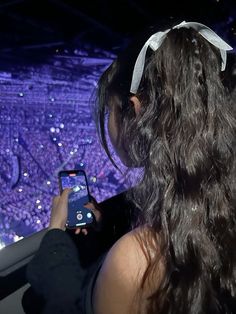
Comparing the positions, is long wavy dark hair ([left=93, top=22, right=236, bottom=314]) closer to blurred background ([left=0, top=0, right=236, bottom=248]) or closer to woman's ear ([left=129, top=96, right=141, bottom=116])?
woman's ear ([left=129, top=96, right=141, bottom=116])

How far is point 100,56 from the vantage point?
50.9 inches

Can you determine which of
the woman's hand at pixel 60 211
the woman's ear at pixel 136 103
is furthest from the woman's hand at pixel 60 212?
the woman's ear at pixel 136 103

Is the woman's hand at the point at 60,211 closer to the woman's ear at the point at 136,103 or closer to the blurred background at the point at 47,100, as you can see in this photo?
the blurred background at the point at 47,100

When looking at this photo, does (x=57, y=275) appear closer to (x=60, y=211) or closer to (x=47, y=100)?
(x=60, y=211)

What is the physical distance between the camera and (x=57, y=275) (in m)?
0.76

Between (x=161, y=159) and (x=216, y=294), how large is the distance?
0.26 meters

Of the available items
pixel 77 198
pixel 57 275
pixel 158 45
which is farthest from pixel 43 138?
pixel 158 45

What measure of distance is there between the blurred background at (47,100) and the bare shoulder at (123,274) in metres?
0.38

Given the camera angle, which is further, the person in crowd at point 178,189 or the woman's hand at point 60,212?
the woman's hand at point 60,212

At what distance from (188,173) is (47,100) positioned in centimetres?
68

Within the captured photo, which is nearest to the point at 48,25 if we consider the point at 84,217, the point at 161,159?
the point at 84,217

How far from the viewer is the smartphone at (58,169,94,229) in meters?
0.95

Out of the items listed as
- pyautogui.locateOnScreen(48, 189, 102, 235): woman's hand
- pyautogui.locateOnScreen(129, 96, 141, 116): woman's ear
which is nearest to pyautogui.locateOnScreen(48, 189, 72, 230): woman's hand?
pyautogui.locateOnScreen(48, 189, 102, 235): woman's hand

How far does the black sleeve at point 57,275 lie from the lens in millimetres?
763
